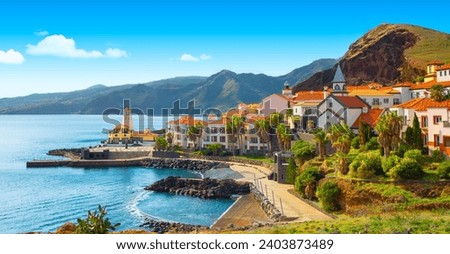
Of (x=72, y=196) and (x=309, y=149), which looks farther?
(x=72, y=196)

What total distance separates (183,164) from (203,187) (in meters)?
19.7

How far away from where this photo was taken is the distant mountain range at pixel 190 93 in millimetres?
95125

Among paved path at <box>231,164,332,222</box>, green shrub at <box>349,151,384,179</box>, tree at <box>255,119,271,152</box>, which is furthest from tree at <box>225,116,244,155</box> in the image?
green shrub at <box>349,151,384,179</box>

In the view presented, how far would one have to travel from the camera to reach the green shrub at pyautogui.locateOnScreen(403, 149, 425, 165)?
1221 inches

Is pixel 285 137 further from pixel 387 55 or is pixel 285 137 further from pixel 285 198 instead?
pixel 387 55

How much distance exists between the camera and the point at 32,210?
41.9 metres

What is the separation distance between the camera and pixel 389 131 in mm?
33062

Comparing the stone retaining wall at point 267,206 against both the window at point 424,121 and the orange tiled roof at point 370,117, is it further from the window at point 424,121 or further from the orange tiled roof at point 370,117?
the window at point 424,121

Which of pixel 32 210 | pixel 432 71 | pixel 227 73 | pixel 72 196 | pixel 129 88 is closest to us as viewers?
pixel 32 210

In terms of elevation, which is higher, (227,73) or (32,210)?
(227,73)
